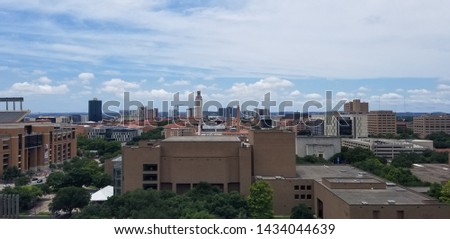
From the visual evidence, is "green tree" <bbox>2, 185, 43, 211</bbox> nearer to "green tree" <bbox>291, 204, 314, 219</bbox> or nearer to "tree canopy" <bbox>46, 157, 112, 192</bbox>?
"tree canopy" <bbox>46, 157, 112, 192</bbox>

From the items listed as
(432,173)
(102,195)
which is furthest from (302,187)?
(432,173)

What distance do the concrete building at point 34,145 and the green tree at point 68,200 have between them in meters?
7.05

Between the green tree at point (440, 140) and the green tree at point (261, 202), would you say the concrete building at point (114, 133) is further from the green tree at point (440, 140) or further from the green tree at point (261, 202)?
the green tree at point (261, 202)

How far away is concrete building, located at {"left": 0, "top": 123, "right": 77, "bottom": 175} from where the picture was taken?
16.1 metres

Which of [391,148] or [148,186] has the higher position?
[391,148]

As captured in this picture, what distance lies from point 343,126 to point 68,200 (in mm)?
24462

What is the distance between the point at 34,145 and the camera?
17859mm

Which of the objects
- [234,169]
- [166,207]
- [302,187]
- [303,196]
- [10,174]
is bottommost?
[10,174]

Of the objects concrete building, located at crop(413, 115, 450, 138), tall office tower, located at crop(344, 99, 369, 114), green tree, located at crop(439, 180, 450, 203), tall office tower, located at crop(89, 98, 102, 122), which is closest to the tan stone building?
green tree, located at crop(439, 180, 450, 203)

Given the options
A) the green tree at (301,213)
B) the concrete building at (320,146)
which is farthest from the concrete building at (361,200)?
the concrete building at (320,146)

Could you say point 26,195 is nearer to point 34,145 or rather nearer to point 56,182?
point 56,182

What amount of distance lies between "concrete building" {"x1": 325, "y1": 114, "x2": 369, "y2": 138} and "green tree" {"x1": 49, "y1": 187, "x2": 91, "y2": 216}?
22850 mm

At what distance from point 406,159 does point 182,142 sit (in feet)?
39.3

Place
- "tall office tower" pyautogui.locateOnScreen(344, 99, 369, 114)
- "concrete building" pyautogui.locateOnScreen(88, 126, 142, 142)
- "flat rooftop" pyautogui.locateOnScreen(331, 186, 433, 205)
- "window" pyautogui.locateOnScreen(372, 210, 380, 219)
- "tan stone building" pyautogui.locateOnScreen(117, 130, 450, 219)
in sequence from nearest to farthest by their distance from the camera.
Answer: "window" pyautogui.locateOnScreen(372, 210, 380, 219), "flat rooftop" pyautogui.locateOnScreen(331, 186, 433, 205), "tan stone building" pyautogui.locateOnScreen(117, 130, 450, 219), "concrete building" pyautogui.locateOnScreen(88, 126, 142, 142), "tall office tower" pyautogui.locateOnScreen(344, 99, 369, 114)
